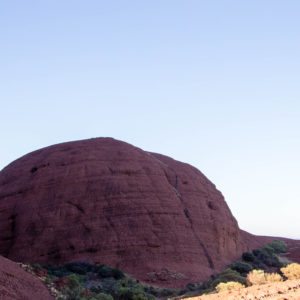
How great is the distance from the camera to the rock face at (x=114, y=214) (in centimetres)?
3831

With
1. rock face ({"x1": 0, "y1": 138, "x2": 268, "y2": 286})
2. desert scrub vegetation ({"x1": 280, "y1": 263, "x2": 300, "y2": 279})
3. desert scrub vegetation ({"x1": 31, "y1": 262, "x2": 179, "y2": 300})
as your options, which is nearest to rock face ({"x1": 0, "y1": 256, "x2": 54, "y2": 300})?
desert scrub vegetation ({"x1": 31, "y1": 262, "x2": 179, "y2": 300})

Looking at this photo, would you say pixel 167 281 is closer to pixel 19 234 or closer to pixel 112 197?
pixel 112 197

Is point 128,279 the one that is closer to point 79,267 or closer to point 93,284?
point 93,284

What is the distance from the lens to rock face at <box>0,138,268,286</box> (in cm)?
3831

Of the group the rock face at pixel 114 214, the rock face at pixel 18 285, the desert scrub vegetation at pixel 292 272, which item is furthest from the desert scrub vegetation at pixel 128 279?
the rock face at pixel 114 214

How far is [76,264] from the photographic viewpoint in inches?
1430

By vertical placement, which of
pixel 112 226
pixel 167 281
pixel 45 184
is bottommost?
pixel 167 281

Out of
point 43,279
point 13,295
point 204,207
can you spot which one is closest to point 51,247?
point 204,207

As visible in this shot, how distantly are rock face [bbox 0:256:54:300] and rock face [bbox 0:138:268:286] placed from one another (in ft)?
54.4

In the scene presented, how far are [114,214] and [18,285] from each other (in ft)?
75.1

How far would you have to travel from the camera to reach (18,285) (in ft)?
57.3

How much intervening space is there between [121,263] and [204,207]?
11.3 metres

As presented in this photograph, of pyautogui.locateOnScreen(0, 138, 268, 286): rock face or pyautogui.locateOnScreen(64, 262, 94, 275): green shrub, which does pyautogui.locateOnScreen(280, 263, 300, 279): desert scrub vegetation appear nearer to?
pyautogui.locateOnScreen(0, 138, 268, 286): rock face

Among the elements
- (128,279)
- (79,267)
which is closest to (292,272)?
(128,279)
